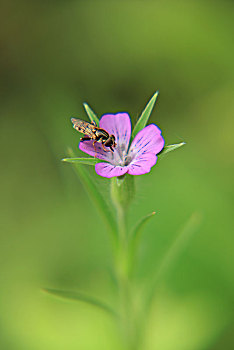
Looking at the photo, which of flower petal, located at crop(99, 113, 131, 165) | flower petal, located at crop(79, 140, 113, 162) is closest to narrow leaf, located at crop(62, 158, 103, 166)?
flower petal, located at crop(79, 140, 113, 162)

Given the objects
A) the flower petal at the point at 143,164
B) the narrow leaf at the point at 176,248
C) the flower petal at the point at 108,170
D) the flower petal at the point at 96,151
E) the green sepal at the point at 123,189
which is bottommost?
the narrow leaf at the point at 176,248

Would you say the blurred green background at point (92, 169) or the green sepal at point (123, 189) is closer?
the green sepal at point (123, 189)

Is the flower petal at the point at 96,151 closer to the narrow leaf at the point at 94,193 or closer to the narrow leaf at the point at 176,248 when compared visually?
the narrow leaf at the point at 94,193

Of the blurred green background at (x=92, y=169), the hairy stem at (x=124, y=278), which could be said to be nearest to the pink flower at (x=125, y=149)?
the hairy stem at (x=124, y=278)

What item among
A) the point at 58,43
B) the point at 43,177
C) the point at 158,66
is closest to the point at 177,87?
the point at 158,66

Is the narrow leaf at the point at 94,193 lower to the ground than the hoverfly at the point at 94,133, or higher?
lower

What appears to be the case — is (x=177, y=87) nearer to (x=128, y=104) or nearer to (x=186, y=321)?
(x=128, y=104)
